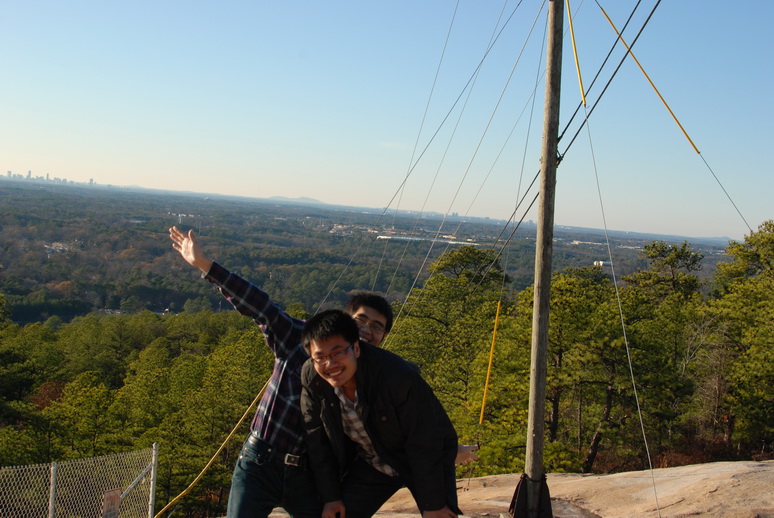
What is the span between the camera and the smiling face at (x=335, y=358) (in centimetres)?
311

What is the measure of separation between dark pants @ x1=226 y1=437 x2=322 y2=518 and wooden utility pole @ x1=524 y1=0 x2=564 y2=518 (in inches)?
121

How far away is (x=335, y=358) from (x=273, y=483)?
3.31 ft

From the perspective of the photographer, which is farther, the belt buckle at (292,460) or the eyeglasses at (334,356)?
the belt buckle at (292,460)

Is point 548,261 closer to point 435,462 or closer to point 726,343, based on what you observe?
point 435,462

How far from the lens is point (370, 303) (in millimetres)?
3781

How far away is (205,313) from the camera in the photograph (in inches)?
2532

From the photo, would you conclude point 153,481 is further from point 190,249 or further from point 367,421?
point 367,421

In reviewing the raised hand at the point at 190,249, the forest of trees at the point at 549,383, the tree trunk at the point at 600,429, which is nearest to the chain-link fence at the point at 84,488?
the raised hand at the point at 190,249

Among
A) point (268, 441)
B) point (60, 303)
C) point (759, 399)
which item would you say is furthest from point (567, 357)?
point (60, 303)

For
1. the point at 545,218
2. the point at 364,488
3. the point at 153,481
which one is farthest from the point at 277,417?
the point at 153,481

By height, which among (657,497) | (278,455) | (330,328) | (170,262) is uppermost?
(330,328)

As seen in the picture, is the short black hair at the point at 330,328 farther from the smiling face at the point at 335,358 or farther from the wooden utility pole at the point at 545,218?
the wooden utility pole at the point at 545,218

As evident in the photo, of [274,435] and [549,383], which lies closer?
[274,435]

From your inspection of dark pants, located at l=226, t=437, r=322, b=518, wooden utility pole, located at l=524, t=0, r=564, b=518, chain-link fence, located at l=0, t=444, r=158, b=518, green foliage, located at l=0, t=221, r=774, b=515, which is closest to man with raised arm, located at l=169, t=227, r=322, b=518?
dark pants, located at l=226, t=437, r=322, b=518
